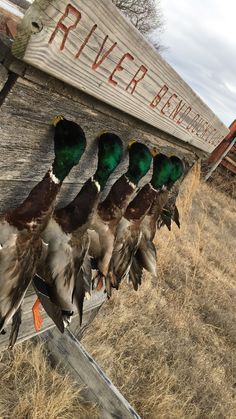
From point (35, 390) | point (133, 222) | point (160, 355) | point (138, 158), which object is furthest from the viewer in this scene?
point (160, 355)

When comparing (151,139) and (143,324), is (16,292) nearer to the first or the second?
(151,139)

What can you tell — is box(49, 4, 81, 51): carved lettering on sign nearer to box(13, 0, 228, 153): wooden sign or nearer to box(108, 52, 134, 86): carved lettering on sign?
box(13, 0, 228, 153): wooden sign

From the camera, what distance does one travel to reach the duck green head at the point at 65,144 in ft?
4.58

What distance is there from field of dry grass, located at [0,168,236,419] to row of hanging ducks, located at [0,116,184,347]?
3.89ft

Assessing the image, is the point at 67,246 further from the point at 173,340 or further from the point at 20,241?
the point at 173,340

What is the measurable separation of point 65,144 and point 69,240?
1.21 ft

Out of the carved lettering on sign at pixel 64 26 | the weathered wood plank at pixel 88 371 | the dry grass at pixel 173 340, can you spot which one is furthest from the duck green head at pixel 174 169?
the dry grass at pixel 173 340

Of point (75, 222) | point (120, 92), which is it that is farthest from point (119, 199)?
point (120, 92)

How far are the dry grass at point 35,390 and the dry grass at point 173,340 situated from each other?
1.78ft

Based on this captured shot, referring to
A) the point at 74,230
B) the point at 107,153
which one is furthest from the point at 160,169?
the point at 74,230

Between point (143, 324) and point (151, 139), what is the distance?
2609 millimetres

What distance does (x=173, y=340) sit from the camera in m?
4.38

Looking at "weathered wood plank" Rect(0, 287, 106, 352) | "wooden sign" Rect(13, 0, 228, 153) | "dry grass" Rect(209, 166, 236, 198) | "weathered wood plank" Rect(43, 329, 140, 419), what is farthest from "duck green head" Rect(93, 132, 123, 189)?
"dry grass" Rect(209, 166, 236, 198)

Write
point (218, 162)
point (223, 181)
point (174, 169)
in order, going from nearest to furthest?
point (174, 169), point (218, 162), point (223, 181)
